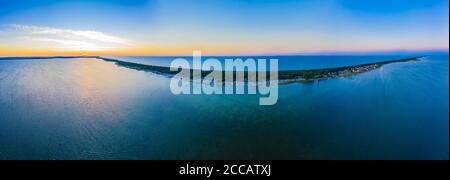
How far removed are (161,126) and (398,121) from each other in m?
8.83

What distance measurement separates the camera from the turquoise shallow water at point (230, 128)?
6.05 meters

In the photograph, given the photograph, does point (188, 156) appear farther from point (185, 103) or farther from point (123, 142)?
point (185, 103)

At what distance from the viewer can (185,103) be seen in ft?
37.5

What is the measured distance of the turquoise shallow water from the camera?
605 cm

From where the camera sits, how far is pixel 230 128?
7789mm

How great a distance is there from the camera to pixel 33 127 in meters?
8.12

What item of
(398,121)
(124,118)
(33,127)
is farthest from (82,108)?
(398,121)

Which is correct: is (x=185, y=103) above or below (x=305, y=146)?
above

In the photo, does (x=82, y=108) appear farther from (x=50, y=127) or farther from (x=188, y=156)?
(x=188, y=156)
